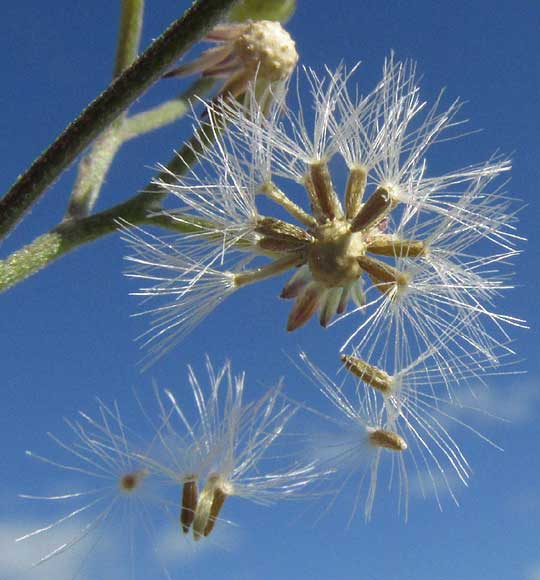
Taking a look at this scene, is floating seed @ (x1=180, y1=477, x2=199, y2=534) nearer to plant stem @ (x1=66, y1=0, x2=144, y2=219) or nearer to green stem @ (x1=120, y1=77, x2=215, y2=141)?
plant stem @ (x1=66, y1=0, x2=144, y2=219)

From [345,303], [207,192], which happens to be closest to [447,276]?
[345,303]

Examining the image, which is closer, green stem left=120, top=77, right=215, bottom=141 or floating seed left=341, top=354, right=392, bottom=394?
floating seed left=341, top=354, right=392, bottom=394

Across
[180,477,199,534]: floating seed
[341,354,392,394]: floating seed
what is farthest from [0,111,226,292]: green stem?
[180,477,199,534]: floating seed

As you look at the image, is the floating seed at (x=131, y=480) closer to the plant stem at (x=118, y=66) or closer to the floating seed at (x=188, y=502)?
the floating seed at (x=188, y=502)

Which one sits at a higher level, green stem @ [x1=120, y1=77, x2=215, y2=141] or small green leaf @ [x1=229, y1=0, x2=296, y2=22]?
small green leaf @ [x1=229, y1=0, x2=296, y2=22]

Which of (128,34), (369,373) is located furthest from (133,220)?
(369,373)

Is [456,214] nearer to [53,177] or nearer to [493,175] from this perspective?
[493,175]

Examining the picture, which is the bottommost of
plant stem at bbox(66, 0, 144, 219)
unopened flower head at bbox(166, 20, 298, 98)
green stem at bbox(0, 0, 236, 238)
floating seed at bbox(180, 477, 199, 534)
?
floating seed at bbox(180, 477, 199, 534)

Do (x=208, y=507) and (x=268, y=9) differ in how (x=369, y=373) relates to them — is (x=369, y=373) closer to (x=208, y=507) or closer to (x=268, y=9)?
(x=208, y=507)

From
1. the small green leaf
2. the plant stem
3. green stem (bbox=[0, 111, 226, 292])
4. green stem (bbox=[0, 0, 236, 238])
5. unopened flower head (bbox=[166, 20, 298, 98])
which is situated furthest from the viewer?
the small green leaf
